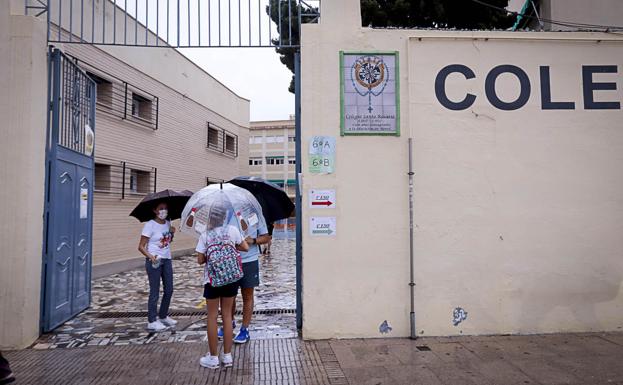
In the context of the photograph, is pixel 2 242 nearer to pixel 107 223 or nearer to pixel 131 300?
pixel 131 300

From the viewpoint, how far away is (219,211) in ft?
15.9

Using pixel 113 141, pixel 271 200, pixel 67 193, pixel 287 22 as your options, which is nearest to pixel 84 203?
pixel 67 193

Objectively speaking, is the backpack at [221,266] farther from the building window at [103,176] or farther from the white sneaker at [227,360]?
the building window at [103,176]

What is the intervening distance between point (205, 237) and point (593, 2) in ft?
29.2

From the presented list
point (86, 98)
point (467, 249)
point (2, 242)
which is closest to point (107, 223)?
point (86, 98)

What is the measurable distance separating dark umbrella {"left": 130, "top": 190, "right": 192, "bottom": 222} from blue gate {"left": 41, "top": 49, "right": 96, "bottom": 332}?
37.7 inches

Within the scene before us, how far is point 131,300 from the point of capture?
8570mm

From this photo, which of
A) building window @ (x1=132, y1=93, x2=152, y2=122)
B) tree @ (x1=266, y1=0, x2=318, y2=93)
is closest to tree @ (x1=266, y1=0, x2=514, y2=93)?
tree @ (x1=266, y1=0, x2=318, y2=93)

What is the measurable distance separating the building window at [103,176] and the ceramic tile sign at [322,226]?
8.63m

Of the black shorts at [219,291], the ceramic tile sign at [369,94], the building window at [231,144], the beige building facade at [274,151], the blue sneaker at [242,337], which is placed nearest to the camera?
the black shorts at [219,291]

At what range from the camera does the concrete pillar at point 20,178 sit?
5.61m

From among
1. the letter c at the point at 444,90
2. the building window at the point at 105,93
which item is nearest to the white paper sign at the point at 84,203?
the letter c at the point at 444,90

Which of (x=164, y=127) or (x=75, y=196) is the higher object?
(x=164, y=127)

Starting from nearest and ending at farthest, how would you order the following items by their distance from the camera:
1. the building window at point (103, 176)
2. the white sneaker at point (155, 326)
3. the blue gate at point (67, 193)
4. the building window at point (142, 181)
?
1. the blue gate at point (67, 193)
2. the white sneaker at point (155, 326)
3. the building window at point (103, 176)
4. the building window at point (142, 181)
